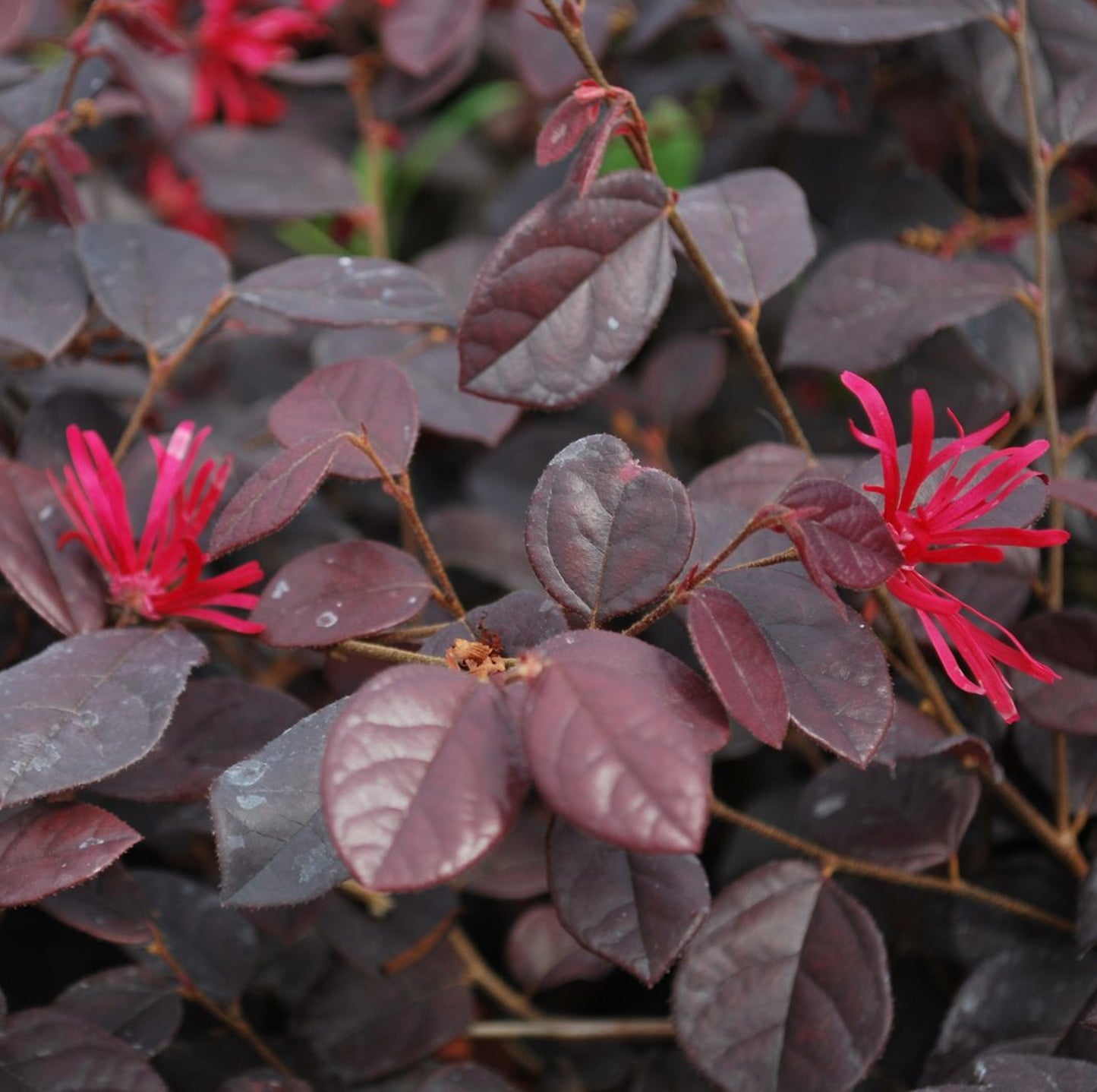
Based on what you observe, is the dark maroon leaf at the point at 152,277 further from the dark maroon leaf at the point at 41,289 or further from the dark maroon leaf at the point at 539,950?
the dark maroon leaf at the point at 539,950

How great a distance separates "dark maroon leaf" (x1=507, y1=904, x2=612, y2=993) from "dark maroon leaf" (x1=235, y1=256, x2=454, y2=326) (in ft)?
1.53

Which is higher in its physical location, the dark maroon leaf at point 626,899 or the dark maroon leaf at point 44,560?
the dark maroon leaf at point 44,560

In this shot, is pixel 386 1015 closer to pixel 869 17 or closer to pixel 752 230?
pixel 752 230

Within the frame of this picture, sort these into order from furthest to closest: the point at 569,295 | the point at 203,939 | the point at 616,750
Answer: the point at 203,939
the point at 569,295
the point at 616,750

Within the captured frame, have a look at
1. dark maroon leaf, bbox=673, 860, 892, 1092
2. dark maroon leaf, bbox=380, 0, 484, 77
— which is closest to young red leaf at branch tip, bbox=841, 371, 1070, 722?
dark maroon leaf, bbox=673, 860, 892, 1092

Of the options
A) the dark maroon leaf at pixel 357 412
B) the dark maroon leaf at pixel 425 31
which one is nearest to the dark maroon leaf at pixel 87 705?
the dark maroon leaf at pixel 357 412

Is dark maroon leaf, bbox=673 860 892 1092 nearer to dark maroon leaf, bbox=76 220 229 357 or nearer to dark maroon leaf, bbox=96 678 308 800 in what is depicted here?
dark maroon leaf, bbox=96 678 308 800

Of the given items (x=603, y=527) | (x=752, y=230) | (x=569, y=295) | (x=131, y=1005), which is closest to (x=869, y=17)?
(x=752, y=230)

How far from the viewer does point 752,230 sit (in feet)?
2.81

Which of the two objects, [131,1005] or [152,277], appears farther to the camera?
[152,277]

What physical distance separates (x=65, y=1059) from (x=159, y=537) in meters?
0.32

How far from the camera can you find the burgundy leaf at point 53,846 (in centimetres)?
61

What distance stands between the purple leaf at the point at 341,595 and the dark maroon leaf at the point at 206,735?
3.2 inches

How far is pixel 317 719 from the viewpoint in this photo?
618mm
